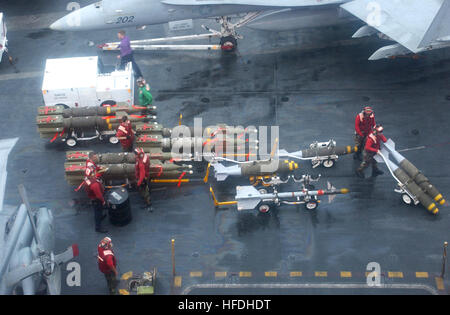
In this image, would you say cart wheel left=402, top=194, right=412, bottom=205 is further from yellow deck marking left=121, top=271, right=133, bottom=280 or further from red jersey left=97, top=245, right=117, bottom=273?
red jersey left=97, top=245, right=117, bottom=273

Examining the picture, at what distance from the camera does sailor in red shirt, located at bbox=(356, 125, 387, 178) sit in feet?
55.8

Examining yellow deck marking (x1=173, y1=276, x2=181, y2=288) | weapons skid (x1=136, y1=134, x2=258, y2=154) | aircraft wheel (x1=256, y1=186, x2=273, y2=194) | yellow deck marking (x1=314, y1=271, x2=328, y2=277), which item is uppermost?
weapons skid (x1=136, y1=134, x2=258, y2=154)

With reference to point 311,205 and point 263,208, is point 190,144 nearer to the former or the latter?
point 263,208

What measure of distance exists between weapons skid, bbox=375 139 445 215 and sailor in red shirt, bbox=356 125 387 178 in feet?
1.18

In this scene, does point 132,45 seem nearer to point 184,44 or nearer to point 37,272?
point 184,44

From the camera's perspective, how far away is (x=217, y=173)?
17531 millimetres

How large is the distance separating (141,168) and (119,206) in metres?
1.23

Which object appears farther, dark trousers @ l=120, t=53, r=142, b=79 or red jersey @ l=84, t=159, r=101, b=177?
dark trousers @ l=120, t=53, r=142, b=79

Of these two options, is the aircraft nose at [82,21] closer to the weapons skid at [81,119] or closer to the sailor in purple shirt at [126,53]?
the sailor in purple shirt at [126,53]

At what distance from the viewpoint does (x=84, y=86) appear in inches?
795

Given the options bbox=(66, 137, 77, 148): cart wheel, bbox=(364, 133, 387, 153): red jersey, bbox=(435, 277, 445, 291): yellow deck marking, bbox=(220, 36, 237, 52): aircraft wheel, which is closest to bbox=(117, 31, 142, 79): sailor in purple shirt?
bbox=(220, 36, 237, 52): aircraft wheel

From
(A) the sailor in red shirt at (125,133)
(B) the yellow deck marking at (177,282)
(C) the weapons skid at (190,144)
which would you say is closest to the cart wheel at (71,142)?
(A) the sailor in red shirt at (125,133)

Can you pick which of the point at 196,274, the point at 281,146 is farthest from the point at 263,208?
the point at 281,146

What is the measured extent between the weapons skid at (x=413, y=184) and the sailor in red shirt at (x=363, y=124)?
0.92 m
